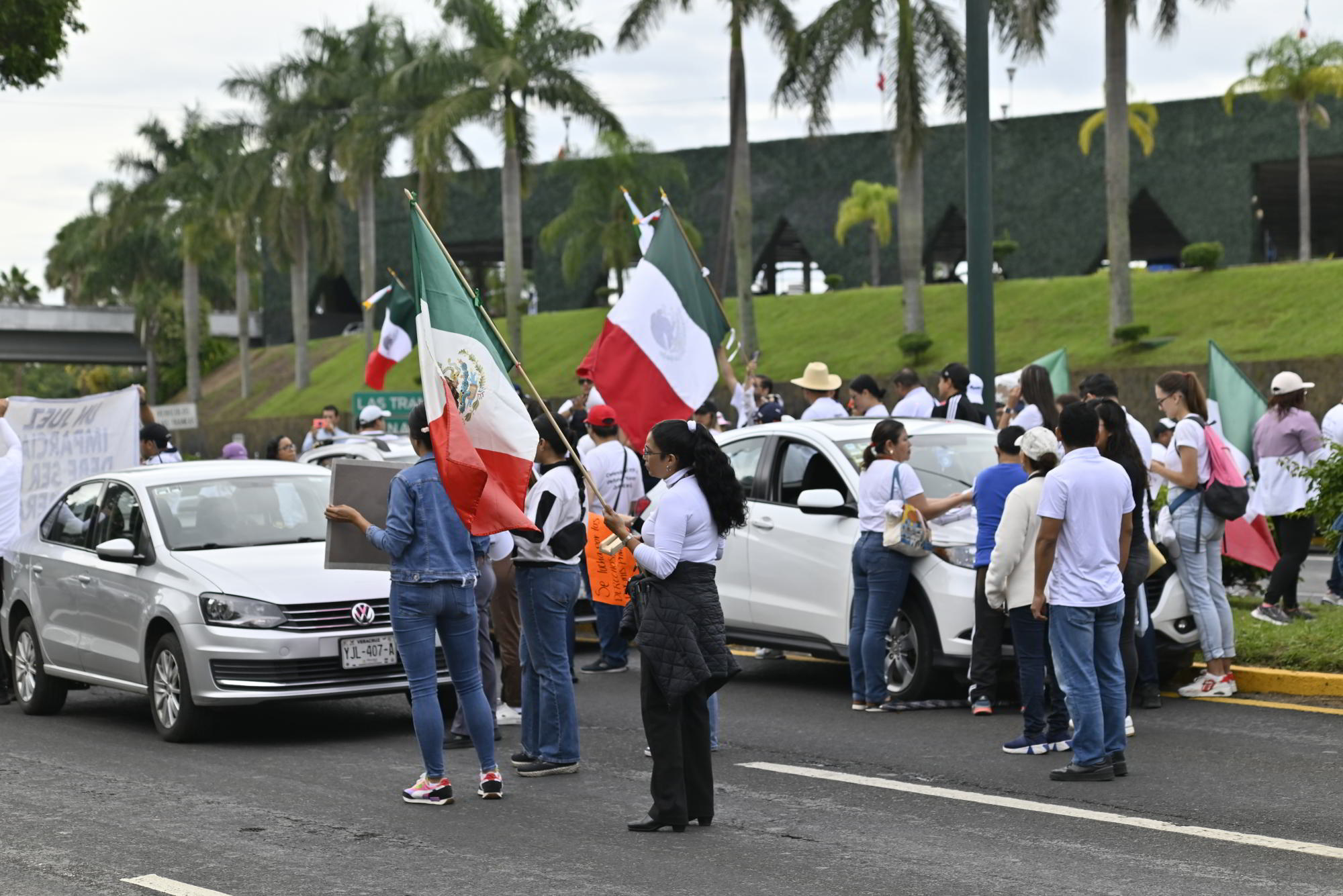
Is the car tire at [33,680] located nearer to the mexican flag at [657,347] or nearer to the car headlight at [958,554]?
the mexican flag at [657,347]

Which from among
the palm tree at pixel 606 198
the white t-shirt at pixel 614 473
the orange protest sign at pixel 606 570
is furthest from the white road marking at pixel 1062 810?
the palm tree at pixel 606 198

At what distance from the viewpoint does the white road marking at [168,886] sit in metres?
6.27

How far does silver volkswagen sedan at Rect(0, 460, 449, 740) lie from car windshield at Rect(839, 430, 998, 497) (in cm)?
312

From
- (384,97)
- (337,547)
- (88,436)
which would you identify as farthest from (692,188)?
(337,547)

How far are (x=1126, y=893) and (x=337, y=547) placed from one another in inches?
155

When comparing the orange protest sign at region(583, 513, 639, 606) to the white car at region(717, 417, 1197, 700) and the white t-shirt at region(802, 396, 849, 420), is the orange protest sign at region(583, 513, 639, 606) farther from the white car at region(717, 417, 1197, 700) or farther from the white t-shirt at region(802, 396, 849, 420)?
the white t-shirt at region(802, 396, 849, 420)

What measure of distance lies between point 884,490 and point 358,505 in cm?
321

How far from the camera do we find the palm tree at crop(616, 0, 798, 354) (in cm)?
3725

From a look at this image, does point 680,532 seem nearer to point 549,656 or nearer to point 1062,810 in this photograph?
point 549,656

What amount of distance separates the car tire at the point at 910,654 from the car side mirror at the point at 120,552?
4351mm

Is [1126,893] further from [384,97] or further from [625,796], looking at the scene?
[384,97]

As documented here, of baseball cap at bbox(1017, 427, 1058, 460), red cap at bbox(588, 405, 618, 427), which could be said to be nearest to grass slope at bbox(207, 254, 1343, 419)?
red cap at bbox(588, 405, 618, 427)

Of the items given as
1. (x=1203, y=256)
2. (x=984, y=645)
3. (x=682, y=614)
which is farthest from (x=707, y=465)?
(x=1203, y=256)

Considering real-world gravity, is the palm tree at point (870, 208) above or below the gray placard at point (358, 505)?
above
